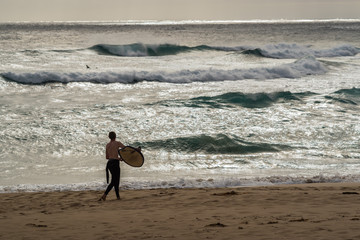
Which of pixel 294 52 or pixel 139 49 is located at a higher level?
pixel 139 49

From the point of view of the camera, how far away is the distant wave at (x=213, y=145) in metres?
14.4

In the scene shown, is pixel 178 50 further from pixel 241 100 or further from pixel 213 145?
pixel 213 145

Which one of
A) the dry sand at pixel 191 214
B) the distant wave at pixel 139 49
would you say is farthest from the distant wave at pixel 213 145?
the distant wave at pixel 139 49

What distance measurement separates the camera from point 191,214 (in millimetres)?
8250

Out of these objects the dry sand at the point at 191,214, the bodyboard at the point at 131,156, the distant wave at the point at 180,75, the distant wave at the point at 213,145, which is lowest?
the dry sand at the point at 191,214

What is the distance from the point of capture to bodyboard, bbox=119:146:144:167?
384 inches

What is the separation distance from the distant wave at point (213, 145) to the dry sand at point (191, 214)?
3952mm

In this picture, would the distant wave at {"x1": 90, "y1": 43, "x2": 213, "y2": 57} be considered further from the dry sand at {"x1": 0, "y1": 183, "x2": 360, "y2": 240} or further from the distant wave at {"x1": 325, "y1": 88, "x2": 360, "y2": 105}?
the dry sand at {"x1": 0, "y1": 183, "x2": 360, "y2": 240}

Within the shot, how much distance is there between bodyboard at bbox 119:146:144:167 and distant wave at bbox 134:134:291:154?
4.56 meters

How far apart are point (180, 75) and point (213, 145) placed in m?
16.0

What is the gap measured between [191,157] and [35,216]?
19.2 ft

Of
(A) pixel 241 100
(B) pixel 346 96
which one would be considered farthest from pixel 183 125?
(B) pixel 346 96

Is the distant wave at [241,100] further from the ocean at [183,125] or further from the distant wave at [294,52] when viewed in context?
the distant wave at [294,52]

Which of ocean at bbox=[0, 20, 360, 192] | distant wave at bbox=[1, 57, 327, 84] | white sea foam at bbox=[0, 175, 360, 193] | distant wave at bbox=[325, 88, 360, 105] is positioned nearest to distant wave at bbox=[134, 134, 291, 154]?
ocean at bbox=[0, 20, 360, 192]
